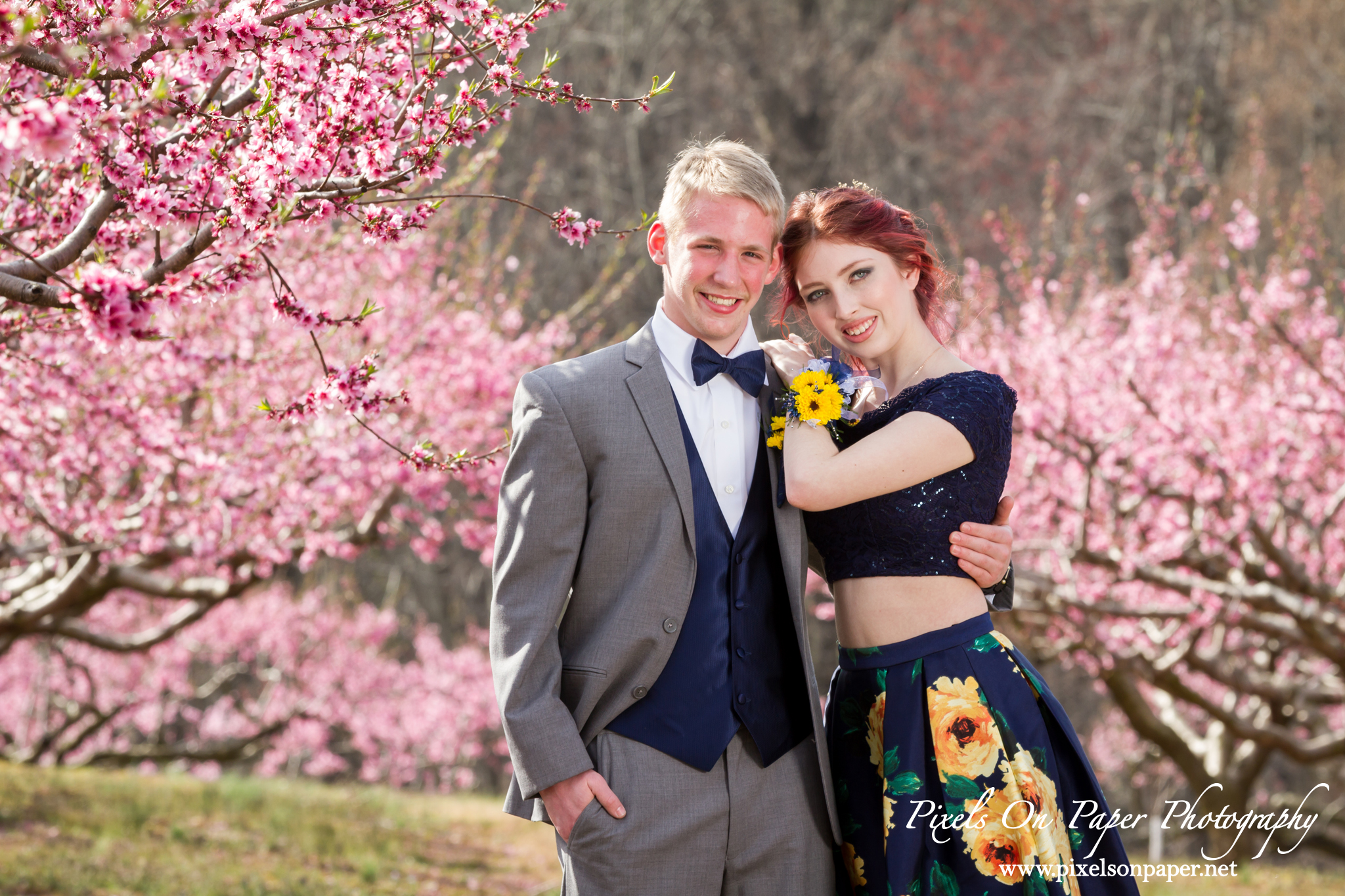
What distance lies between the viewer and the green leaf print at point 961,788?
6.56ft

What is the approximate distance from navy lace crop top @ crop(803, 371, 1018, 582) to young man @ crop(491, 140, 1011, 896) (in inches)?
7.4

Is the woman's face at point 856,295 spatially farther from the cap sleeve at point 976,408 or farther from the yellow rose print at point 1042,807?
the yellow rose print at point 1042,807

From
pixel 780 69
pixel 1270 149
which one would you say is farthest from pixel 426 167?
pixel 1270 149

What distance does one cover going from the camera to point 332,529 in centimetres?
571

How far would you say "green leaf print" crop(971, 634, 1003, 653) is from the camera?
7.05 ft

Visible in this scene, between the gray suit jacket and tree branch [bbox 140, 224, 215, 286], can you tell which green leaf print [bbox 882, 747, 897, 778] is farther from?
tree branch [bbox 140, 224, 215, 286]

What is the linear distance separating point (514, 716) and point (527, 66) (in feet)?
31.3

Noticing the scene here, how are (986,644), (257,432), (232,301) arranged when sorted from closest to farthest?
(986,644), (257,432), (232,301)

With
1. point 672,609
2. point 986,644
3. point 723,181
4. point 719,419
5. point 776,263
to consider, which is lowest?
point 986,644

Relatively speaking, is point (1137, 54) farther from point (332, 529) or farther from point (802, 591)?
point (802, 591)

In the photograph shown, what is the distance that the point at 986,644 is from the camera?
216 centimetres

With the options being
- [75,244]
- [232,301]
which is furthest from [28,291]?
[232,301]

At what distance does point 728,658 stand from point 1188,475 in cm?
486

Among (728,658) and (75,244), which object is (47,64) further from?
(728,658)
